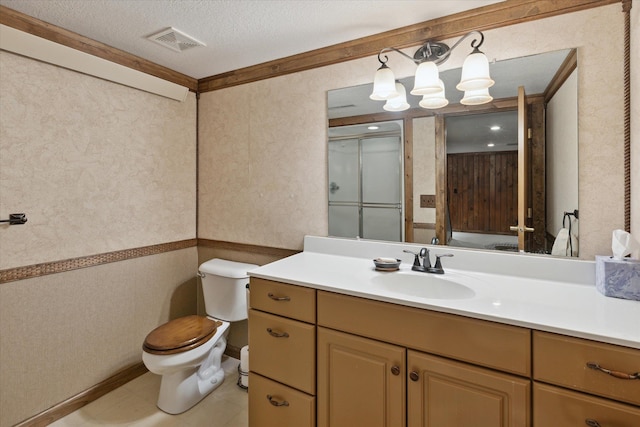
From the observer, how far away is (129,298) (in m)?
2.15

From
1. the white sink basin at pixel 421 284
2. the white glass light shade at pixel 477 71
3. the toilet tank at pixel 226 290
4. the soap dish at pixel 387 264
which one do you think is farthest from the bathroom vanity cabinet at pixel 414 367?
the white glass light shade at pixel 477 71

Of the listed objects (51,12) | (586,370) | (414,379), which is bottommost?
(414,379)

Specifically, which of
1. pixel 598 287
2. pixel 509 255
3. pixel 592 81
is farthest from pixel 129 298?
pixel 592 81

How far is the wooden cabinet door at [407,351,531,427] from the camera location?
1.00 m

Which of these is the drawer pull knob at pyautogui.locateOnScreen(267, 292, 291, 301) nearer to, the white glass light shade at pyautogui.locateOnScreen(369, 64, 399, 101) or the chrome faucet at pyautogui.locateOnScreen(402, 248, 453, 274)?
the chrome faucet at pyautogui.locateOnScreen(402, 248, 453, 274)

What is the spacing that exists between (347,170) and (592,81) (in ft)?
4.00

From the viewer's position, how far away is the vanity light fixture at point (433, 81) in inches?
56.8

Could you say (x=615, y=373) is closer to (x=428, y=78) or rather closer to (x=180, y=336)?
(x=428, y=78)

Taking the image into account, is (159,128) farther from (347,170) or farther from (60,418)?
(60,418)

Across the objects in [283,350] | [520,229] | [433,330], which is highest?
[520,229]

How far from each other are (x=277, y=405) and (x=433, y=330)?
0.85m

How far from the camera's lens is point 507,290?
1.29 metres

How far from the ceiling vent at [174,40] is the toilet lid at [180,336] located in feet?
5.68

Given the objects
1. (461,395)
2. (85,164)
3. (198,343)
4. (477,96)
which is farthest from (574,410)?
(85,164)
